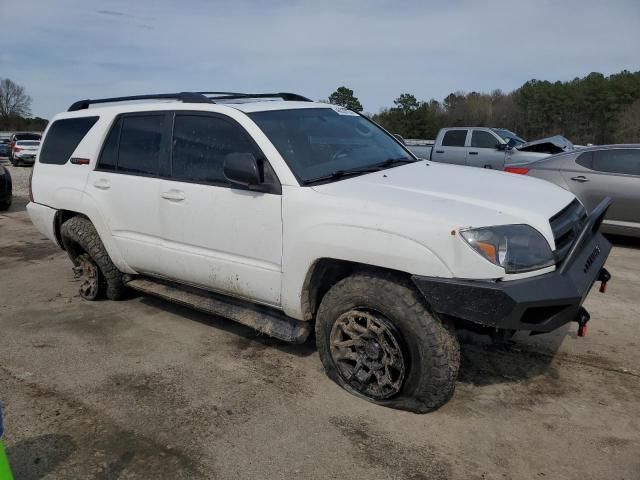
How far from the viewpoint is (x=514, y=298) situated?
104 inches

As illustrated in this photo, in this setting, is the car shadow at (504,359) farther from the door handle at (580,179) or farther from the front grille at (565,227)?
the door handle at (580,179)

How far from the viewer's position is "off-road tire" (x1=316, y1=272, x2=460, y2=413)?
2906mm

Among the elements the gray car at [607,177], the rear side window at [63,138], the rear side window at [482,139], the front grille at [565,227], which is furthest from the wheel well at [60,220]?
the rear side window at [482,139]

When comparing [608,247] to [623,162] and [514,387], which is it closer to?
[514,387]

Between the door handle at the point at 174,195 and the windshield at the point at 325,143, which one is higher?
the windshield at the point at 325,143

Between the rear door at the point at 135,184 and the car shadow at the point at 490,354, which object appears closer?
the car shadow at the point at 490,354

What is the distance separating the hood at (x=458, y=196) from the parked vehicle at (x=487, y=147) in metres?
9.08

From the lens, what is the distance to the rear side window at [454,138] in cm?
1375

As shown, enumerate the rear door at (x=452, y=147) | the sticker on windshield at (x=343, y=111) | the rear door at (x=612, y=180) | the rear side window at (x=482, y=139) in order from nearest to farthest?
the sticker on windshield at (x=343, y=111)
the rear door at (x=612, y=180)
the rear side window at (x=482, y=139)
the rear door at (x=452, y=147)

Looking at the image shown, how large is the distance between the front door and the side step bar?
0.15 m

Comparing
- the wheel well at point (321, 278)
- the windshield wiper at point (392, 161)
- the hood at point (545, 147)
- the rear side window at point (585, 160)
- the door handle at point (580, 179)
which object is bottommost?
the wheel well at point (321, 278)

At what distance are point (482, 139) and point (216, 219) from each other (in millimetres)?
11163

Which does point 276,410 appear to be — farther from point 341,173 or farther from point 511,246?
point 511,246

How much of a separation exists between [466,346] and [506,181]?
50.9 inches
